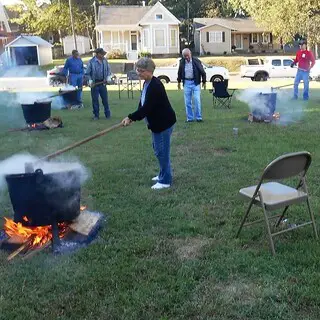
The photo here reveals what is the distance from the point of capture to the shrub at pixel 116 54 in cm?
4194

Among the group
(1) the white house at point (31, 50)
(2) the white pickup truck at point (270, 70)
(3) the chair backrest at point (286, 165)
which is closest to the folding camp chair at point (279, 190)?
(3) the chair backrest at point (286, 165)

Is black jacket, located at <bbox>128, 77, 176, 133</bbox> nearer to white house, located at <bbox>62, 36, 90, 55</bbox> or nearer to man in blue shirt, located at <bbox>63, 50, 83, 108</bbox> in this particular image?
man in blue shirt, located at <bbox>63, 50, 83, 108</bbox>

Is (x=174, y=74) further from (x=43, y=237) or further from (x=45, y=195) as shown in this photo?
(x=45, y=195)

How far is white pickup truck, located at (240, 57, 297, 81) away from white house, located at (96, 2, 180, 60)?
710 inches

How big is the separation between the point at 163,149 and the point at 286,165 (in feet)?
6.94

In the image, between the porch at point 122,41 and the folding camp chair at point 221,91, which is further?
the porch at point 122,41

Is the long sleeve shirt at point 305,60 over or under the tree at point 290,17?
under

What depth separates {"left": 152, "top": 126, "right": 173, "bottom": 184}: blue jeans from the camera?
18.0ft

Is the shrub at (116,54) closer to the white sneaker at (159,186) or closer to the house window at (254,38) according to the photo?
the house window at (254,38)

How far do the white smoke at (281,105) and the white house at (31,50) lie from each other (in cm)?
3277

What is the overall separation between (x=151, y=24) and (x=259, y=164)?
3968 cm

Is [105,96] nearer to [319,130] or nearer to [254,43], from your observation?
[319,130]

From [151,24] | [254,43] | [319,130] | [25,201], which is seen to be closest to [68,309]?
[25,201]

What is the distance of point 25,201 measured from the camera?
3879mm
